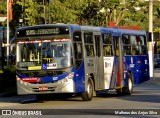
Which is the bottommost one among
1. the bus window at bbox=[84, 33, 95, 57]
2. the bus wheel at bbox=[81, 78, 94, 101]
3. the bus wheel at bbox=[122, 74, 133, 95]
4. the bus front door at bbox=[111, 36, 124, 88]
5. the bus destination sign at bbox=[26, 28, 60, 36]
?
the bus wheel at bbox=[122, 74, 133, 95]

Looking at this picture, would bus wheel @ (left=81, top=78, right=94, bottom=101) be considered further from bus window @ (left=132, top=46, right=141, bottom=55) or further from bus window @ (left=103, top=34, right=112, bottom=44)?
bus window @ (left=132, top=46, right=141, bottom=55)

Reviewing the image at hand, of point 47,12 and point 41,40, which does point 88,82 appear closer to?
point 41,40

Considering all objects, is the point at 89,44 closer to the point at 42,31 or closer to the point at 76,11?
the point at 42,31

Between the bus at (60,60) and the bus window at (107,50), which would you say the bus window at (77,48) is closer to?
the bus at (60,60)

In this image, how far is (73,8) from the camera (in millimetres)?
45094

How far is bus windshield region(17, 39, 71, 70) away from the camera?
70.1 feet

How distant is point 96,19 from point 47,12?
346 inches

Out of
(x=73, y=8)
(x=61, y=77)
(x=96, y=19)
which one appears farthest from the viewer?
(x=96, y=19)

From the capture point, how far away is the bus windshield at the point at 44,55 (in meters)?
21.4

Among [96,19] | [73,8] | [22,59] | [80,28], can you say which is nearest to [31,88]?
[22,59]

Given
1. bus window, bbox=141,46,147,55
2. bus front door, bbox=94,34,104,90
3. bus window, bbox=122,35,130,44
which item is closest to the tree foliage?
bus window, bbox=141,46,147,55

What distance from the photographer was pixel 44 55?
21516 millimetres

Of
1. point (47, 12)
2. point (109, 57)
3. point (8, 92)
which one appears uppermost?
point (47, 12)

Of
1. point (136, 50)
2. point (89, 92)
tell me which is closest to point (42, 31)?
point (89, 92)
